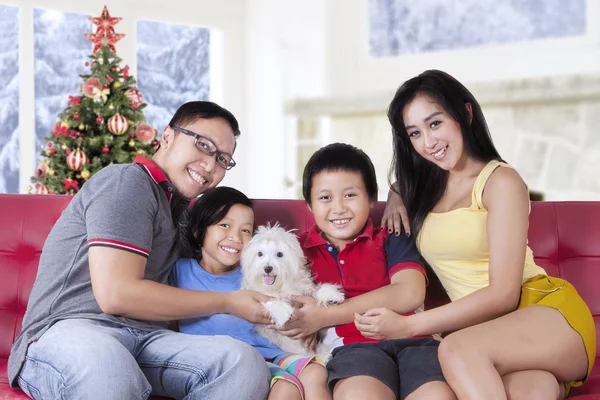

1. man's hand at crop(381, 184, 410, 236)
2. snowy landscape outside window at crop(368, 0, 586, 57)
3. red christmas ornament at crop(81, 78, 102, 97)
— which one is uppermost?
snowy landscape outside window at crop(368, 0, 586, 57)

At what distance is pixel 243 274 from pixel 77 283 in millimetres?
512

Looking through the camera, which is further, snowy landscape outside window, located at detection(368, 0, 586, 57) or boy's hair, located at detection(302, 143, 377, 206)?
snowy landscape outside window, located at detection(368, 0, 586, 57)

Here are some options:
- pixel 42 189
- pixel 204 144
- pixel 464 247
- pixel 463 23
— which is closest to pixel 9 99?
pixel 42 189

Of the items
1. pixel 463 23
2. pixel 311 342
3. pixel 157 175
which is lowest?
pixel 311 342

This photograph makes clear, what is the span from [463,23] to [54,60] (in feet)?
11.6

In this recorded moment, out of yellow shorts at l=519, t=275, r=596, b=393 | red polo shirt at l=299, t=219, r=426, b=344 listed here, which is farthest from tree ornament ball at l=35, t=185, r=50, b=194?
yellow shorts at l=519, t=275, r=596, b=393

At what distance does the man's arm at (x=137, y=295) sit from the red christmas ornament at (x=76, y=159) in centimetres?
290

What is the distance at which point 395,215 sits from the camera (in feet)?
7.87

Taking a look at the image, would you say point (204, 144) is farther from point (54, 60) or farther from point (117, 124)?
point (54, 60)

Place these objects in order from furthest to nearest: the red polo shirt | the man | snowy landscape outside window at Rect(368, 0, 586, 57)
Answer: snowy landscape outside window at Rect(368, 0, 586, 57) → the red polo shirt → the man

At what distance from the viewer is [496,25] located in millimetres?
5699

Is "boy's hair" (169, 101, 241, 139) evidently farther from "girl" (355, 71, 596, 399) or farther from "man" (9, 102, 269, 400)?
"girl" (355, 71, 596, 399)

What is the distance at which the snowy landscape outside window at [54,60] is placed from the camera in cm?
675

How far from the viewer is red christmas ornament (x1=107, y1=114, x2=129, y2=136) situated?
484 centimetres
